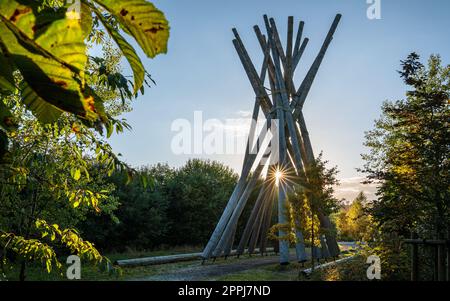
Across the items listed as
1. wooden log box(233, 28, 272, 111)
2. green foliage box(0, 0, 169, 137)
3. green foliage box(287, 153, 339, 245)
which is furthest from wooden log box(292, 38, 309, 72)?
green foliage box(0, 0, 169, 137)

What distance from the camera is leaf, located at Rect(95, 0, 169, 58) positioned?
→ 1.05 ft

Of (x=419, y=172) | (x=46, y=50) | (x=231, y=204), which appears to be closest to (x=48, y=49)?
(x=46, y=50)

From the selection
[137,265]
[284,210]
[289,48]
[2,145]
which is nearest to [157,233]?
[137,265]

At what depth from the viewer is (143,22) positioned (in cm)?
33

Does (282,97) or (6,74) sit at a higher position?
(282,97)

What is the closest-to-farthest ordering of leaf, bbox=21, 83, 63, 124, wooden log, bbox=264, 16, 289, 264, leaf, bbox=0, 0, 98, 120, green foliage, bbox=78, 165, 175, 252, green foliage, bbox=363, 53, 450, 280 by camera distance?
leaf, bbox=0, 0, 98, 120, leaf, bbox=21, 83, 63, 124, green foliage, bbox=363, 53, 450, 280, wooden log, bbox=264, 16, 289, 264, green foliage, bbox=78, 165, 175, 252

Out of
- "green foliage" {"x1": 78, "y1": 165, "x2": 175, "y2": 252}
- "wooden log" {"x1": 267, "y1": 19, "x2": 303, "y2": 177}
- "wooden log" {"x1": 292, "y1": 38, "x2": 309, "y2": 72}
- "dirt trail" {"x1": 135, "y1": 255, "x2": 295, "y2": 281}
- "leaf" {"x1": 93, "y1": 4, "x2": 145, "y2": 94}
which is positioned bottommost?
"dirt trail" {"x1": 135, "y1": 255, "x2": 295, "y2": 281}

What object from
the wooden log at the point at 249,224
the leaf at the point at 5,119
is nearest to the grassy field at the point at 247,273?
the wooden log at the point at 249,224

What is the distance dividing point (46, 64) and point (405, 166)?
10009mm

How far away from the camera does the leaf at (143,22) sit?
1.05 feet

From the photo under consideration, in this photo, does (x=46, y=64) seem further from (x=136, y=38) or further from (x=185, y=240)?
(x=185, y=240)

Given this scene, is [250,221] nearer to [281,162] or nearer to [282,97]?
[281,162]

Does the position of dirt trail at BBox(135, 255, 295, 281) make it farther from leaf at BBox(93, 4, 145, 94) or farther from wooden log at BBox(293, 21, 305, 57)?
leaf at BBox(93, 4, 145, 94)

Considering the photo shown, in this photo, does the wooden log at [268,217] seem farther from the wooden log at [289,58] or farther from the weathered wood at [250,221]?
the wooden log at [289,58]
